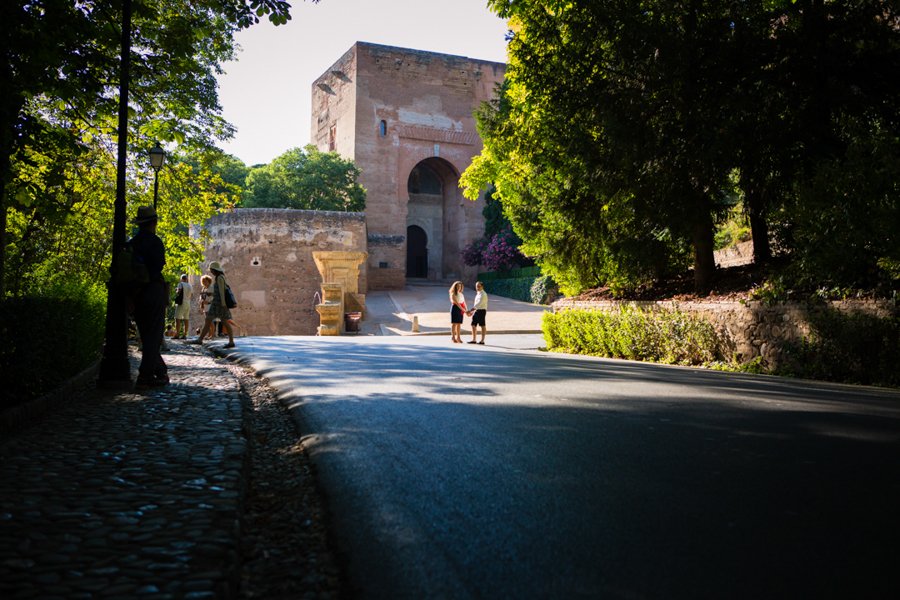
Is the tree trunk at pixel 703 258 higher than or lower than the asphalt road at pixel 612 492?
higher

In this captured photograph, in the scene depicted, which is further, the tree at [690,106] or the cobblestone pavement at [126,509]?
the tree at [690,106]

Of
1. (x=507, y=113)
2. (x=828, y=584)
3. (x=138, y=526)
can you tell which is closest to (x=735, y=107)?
(x=507, y=113)

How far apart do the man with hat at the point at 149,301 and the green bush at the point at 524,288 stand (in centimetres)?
2120

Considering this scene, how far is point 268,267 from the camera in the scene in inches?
1134

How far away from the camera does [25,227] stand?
34.1ft

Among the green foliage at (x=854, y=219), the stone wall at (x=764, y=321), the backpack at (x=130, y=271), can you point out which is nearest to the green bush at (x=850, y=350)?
the stone wall at (x=764, y=321)

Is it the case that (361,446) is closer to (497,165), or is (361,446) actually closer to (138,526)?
(138,526)

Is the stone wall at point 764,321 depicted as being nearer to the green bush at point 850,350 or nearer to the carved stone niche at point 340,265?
the green bush at point 850,350

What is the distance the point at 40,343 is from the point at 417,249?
4012 cm

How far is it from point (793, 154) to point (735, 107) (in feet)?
4.12

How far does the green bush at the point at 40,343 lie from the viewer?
14.5 feet

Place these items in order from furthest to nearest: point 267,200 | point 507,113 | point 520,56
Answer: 1. point 267,200
2. point 507,113
3. point 520,56

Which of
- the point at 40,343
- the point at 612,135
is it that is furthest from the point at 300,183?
the point at 40,343

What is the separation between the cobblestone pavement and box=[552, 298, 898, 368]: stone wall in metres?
6.88
